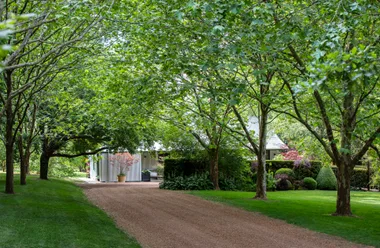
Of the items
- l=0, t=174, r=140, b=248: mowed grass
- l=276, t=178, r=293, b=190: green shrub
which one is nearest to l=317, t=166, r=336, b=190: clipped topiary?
l=276, t=178, r=293, b=190: green shrub

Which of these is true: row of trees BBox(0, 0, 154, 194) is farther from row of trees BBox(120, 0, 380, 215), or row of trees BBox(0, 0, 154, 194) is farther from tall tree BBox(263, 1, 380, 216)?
tall tree BBox(263, 1, 380, 216)

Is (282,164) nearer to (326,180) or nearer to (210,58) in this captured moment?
(326,180)

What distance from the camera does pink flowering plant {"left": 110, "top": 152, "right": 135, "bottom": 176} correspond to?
37531 millimetres

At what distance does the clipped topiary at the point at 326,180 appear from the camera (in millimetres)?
30141

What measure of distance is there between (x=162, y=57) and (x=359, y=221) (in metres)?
7.22

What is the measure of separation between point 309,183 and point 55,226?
72.7 feet

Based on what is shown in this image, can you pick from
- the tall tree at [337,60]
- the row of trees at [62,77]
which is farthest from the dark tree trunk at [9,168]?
the tall tree at [337,60]

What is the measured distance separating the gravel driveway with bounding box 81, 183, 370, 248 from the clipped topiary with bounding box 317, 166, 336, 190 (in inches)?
610

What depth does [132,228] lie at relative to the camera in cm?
1134

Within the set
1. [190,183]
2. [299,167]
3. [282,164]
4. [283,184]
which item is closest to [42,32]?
[190,183]

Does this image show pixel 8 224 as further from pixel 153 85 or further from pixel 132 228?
pixel 153 85

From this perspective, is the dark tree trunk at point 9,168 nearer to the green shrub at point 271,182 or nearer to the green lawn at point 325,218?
the green lawn at point 325,218

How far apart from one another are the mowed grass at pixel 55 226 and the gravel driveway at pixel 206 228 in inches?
20.2

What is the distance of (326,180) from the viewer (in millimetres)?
30156
